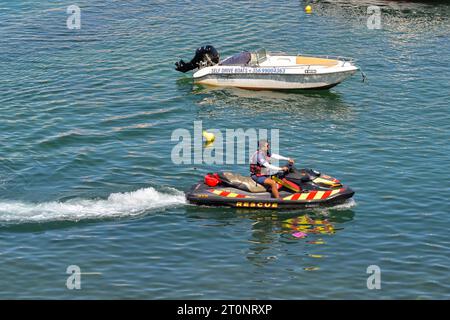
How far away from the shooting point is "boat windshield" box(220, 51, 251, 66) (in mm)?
42469

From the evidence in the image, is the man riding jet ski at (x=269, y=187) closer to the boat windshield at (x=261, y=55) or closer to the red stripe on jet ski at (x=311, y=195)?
the red stripe on jet ski at (x=311, y=195)

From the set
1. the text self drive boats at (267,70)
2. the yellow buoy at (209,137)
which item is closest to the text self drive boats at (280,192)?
the yellow buoy at (209,137)

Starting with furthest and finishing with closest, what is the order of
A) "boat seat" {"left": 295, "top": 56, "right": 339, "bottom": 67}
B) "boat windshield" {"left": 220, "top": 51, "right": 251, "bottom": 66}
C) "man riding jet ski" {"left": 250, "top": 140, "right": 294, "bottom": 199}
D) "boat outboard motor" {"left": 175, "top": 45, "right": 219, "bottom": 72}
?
1. "boat outboard motor" {"left": 175, "top": 45, "right": 219, "bottom": 72}
2. "boat windshield" {"left": 220, "top": 51, "right": 251, "bottom": 66}
3. "boat seat" {"left": 295, "top": 56, "right": 339, "bottom": 67}
4. "man riding jet ski" {"left": 250, "top": 140, "right": 294, "bottom": 199}

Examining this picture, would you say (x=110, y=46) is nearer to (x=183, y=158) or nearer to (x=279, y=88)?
(x=279, y=88)

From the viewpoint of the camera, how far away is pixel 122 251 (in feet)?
87.0

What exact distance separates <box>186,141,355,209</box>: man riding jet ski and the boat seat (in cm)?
1309

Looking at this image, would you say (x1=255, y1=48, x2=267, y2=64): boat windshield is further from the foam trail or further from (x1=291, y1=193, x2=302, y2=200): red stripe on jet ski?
(x1=291, y1=193, x2=302, y2=200): red stripe on jet ski

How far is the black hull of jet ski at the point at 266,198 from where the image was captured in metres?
28.9

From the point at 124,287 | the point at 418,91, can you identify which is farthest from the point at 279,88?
the point at 124,287

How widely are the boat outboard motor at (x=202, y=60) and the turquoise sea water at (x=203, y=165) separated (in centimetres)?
71

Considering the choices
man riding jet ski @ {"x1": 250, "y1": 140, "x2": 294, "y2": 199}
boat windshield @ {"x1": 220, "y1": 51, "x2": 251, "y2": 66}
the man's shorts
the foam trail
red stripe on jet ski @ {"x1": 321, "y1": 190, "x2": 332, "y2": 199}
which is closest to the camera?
the foam trail

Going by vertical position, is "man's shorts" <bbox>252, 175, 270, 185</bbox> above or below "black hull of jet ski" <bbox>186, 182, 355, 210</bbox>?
above

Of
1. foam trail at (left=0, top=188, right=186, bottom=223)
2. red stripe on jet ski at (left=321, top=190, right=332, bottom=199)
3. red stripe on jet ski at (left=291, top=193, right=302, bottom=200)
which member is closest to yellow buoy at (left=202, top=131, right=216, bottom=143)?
foam trail at (left=0, top=188, right=186, bottom=223)
